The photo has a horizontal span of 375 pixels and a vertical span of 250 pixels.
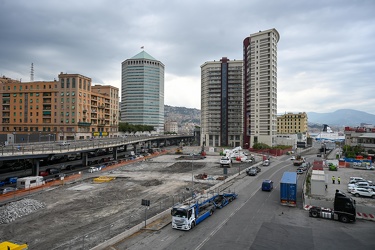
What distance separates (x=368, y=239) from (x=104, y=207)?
28420 millimetres

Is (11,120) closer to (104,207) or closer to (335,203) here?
(104,207)

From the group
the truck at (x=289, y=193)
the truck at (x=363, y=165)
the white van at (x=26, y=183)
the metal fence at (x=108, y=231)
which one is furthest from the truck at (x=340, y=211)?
the truck at (x=363, y=165)

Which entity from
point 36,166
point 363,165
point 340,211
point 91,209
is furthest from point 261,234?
point 363,165

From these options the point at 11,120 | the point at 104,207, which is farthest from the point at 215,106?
the point at 104,207

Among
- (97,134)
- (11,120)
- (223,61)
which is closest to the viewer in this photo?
(11,120)

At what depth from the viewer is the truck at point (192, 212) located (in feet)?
77.7

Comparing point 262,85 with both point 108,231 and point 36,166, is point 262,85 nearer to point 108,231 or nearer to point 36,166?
point 36,166

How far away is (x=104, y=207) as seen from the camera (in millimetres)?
33219

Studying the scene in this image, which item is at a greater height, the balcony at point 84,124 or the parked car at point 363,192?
the balcony at point 84,124

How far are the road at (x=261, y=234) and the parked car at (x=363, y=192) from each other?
1217 centimetres

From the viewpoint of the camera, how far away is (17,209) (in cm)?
3092

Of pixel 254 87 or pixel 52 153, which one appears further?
pixel 254 87

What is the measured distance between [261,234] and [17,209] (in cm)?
2802

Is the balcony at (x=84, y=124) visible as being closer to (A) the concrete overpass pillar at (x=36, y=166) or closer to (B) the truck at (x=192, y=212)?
(A) the concrete overpass pillar at (x=36, y=166)
